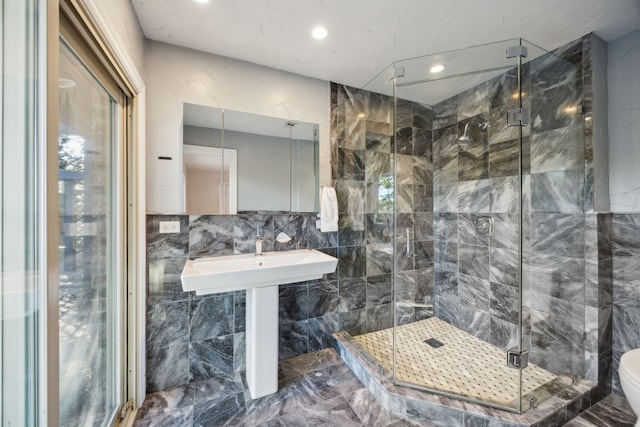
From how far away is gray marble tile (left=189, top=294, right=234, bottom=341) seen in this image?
6.44 ft

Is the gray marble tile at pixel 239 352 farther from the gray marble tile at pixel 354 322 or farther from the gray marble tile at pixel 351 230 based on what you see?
the gray marble tile at pixel 351 230

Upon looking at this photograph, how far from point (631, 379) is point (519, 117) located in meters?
1.65

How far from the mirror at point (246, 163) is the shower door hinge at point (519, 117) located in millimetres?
1551

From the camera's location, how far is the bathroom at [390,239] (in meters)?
1.74

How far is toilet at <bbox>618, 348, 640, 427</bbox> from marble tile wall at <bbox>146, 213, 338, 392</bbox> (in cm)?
187

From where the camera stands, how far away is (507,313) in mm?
2164

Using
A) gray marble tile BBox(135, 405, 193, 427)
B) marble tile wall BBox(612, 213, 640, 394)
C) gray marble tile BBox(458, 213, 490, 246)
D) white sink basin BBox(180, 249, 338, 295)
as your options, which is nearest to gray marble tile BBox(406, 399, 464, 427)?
white sink basin BBox(180, 249, 338, 295)

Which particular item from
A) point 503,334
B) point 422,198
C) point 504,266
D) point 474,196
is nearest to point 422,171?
point 422,198

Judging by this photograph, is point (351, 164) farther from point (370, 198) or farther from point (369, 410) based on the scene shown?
point (369, 410)

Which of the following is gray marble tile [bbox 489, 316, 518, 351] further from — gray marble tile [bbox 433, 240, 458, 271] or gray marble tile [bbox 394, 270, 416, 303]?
gray marble tile [bbox 394, 270, 416, 303]

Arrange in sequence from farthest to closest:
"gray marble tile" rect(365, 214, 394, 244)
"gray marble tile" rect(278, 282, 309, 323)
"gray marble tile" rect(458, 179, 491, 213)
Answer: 1. "gray marble tile" rect(365, 214, 394, 244)
2. "gray marble tile" rect(458, 179, 491, 213)
3. "gray marble tile" rect(278, 282, 309, 323)

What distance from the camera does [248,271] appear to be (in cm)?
168

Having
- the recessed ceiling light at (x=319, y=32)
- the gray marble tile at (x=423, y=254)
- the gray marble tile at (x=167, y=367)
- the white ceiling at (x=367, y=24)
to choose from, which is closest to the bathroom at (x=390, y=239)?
the gray marble tile at (x=167, y=367)
